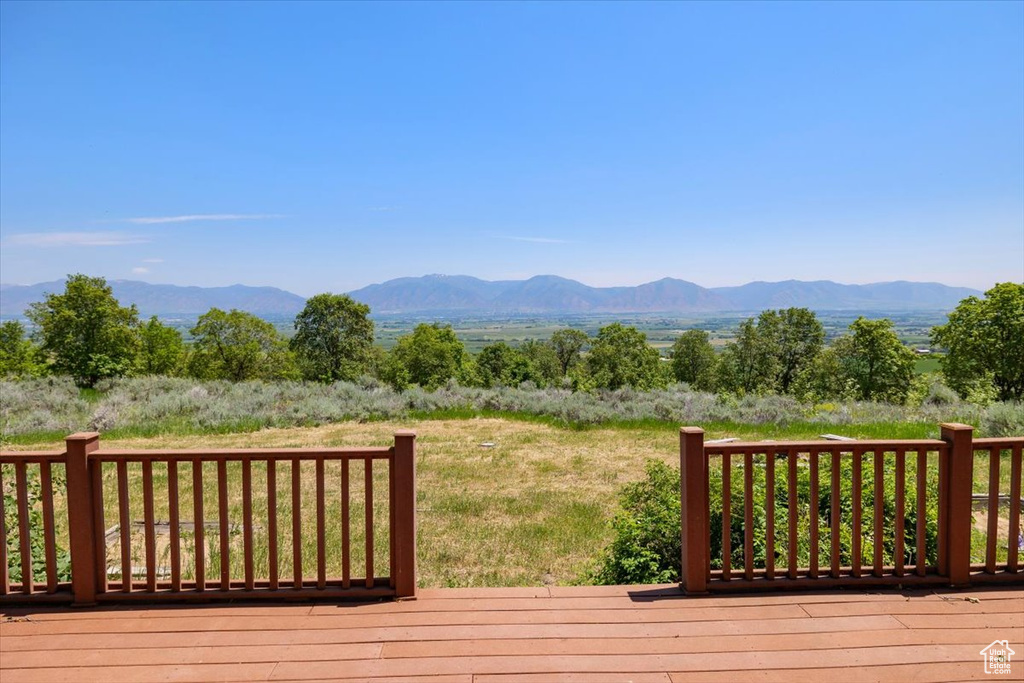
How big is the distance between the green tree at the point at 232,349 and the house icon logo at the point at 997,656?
27628 millimetres

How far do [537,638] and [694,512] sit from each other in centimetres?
117

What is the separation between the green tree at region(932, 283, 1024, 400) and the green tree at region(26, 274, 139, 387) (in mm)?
29232

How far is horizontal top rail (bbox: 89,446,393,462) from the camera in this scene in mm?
3109

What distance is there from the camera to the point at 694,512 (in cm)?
327

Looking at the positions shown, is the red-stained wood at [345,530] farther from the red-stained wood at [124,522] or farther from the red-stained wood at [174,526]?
the red-stained wood at [124,522]

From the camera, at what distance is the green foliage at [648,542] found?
A: 3.73m

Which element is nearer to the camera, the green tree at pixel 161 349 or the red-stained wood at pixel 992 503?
the red-stained wood at pixel 992 503

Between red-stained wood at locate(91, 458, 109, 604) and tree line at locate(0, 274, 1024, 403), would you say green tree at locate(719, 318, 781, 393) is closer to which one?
tree line at locate(0, 274, 1024, 403)

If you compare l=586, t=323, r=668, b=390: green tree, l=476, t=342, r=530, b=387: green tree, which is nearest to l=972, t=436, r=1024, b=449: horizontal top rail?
l=586, t=323, r=668, b=390: green tree

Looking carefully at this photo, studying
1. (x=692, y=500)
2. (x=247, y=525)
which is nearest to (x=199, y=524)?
(x=247, y=525)

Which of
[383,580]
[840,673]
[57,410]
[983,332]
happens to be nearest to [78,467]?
[383,580]

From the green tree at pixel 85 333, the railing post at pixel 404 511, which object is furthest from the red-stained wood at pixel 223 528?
the green tree at pixel 85 333

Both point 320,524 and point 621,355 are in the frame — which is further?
point 621,355

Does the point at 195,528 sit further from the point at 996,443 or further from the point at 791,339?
the point at 791,339
